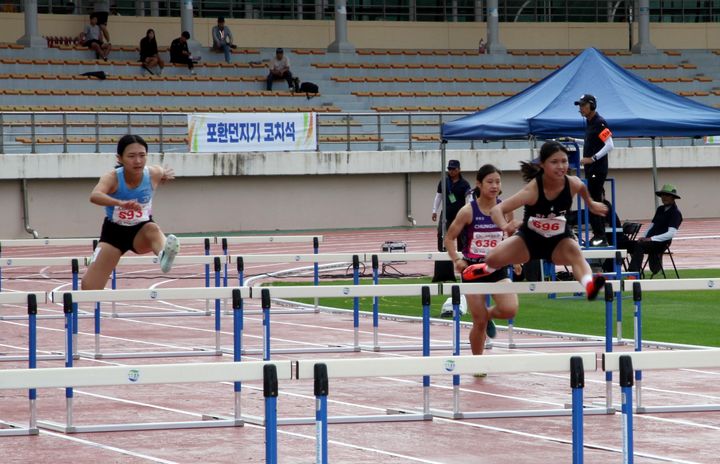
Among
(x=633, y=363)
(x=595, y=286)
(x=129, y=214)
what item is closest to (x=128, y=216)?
(x=129, y=214)

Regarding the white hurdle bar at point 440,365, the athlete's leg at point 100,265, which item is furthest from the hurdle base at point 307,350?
the white hurdle bar at point 440,365

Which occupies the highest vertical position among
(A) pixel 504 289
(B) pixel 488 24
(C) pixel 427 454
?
(B) pixel 488 24

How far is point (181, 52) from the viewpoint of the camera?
36500 mm

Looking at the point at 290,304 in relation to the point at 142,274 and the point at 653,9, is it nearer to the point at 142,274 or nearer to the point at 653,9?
the point at 142,274

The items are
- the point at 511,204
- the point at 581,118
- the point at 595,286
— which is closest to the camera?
the point at 595,286

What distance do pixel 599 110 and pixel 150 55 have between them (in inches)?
774

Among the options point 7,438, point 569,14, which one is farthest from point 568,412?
point 569,14

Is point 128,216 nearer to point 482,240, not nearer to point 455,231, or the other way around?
point 455,231

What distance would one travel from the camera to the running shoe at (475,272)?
34.2 feet

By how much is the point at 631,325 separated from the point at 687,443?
666 cm

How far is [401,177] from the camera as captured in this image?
111 ft

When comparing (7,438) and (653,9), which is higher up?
(653,9)

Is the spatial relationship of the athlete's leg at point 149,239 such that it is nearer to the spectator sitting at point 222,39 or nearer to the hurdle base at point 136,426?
the hurdle base at point 136,426

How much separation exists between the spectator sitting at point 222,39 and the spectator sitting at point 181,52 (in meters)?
1.63
